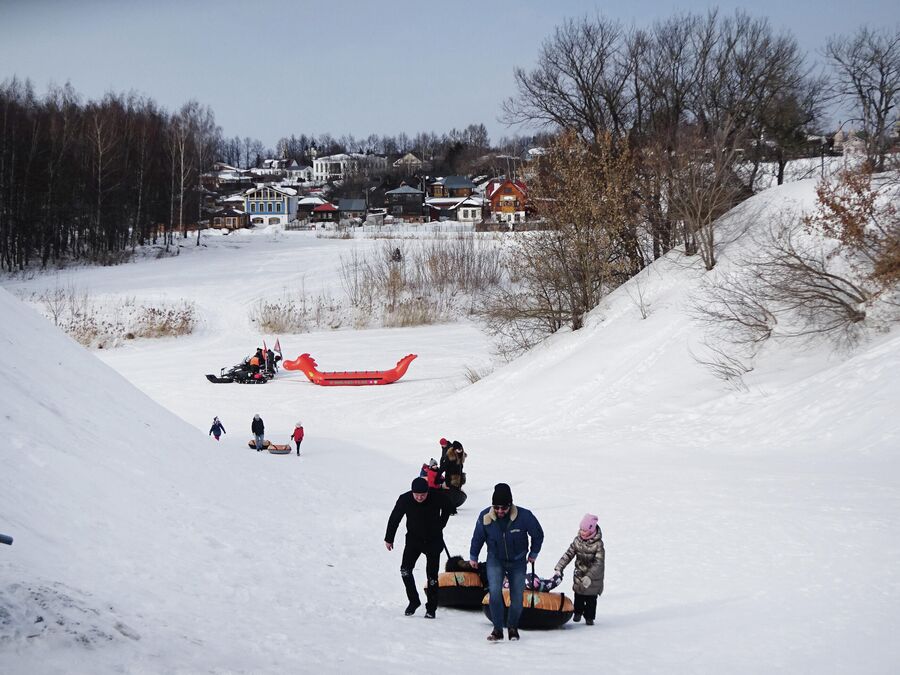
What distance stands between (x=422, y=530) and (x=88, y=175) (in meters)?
58.9

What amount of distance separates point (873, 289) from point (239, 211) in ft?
318

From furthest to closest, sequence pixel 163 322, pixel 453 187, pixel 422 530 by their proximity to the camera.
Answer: pixel 453 187 → pixel 163 322 → pixel 422 530

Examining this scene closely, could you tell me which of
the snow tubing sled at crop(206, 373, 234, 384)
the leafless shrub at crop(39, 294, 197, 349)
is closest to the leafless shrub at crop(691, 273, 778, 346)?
the snow tubing sled at crop(206, 373, 234, 384)

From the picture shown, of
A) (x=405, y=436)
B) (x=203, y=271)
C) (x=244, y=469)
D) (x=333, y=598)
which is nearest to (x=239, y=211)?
(x=203, y=271)

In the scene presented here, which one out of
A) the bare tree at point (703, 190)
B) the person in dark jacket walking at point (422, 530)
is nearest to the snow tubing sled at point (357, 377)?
the bare tree at point (703, 190)

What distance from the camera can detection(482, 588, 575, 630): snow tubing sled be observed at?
8008 millimetres

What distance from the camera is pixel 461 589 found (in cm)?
855

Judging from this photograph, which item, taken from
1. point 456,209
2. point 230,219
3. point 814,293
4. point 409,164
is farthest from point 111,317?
point 409,164

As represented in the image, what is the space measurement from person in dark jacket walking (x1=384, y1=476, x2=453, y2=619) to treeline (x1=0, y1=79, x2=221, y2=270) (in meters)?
53.4

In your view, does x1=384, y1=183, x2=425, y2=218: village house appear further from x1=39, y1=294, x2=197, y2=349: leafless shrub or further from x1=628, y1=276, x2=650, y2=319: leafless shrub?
x1=628, y1=276, x2=650, y2=319: leafless shrub

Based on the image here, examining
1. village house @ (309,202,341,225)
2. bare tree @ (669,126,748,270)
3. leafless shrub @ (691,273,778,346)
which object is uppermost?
village house @ (309,202,341,225)

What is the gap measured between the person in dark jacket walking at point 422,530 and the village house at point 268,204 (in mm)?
107781

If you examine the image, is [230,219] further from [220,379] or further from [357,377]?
[357,377]

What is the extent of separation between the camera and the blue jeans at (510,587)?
24.7 feet
